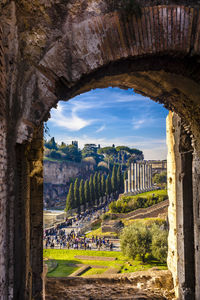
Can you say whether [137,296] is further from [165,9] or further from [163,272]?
[165,9]

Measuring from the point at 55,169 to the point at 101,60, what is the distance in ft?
203

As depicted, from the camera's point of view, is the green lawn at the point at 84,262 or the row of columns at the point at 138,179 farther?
the row of columns at the point at 138,179

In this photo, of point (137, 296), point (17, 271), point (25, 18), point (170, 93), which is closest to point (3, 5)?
point (25, 18)

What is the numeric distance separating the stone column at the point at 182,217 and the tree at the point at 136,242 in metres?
8.42

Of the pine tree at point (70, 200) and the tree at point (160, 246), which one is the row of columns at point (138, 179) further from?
the tree at point (160, 246)

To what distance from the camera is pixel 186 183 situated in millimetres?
6348

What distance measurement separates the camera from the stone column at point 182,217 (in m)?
6.10

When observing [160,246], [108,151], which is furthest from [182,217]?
[108,151]

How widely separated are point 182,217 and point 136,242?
31.0ft

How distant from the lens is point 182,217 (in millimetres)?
6266

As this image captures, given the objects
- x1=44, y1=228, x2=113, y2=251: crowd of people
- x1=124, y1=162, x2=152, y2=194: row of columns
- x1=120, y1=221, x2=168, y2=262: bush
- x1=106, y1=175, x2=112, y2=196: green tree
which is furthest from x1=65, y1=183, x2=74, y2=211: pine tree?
x1=120, y1=221, x2=168, y2=262: bush

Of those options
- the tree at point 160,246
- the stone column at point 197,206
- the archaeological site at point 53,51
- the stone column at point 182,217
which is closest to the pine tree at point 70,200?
the tree at point 160,246

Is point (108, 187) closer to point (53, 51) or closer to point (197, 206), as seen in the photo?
point (197, 206)

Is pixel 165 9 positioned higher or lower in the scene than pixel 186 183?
higher
